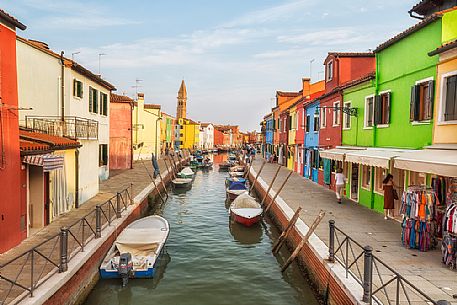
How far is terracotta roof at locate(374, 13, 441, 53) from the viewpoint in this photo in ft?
37.7

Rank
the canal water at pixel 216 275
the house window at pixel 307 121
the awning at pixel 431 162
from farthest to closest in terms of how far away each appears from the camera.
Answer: the house window at pixel 307 121, the canal water at pixel 216 275, the awning at pixel 431 162

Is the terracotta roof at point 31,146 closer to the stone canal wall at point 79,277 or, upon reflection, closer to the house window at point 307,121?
the stone canal wall at point 79,277

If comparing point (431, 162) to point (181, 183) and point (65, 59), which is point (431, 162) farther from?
point (181, 183)

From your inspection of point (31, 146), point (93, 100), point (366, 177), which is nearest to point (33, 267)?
point (31, 146)

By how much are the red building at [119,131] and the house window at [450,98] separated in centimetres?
2882

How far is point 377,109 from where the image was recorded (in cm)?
1580

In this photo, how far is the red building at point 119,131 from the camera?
1384 inches

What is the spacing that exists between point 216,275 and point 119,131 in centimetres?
2574

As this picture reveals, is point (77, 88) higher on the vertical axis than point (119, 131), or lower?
higher

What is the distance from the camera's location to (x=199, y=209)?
2402 centimetres

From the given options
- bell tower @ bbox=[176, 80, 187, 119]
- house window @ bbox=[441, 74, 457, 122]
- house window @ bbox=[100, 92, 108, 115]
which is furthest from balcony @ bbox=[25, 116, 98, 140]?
bell tower @ bbox=[176, 80, 187, 119]

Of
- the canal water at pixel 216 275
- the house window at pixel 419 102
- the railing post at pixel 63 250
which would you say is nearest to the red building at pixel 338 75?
the canal water at pixel 216 275

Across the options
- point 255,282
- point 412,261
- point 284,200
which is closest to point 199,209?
point 284,200

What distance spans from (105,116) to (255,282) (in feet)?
59.3
